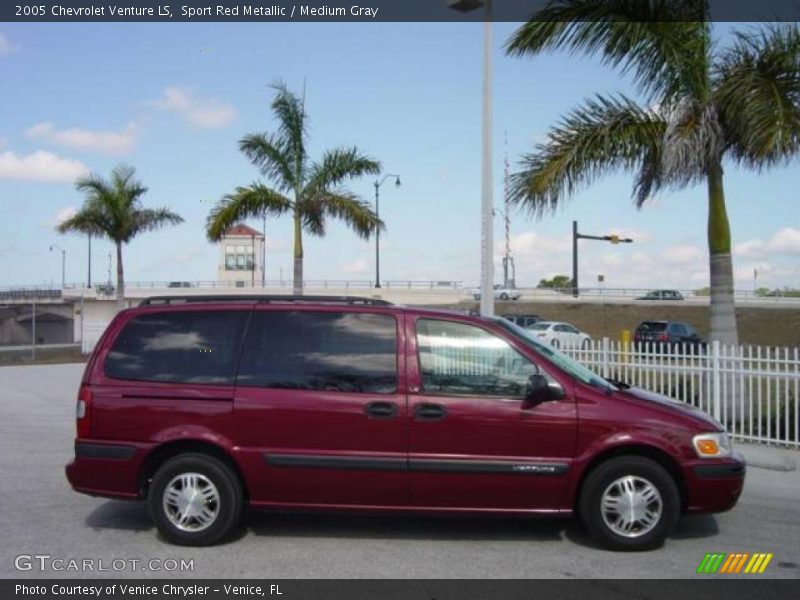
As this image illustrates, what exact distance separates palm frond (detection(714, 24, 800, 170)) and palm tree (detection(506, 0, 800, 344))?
0.01m

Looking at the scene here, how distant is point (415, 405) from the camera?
568 centimetres

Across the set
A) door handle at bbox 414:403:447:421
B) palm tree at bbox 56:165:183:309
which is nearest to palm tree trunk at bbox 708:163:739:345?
door handle at bbox 414:403:447:421

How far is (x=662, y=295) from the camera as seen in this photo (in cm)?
6041

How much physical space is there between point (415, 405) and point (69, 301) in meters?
65.8

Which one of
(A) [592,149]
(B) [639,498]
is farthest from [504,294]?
(B) [639,498]

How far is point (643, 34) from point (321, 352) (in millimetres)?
7867

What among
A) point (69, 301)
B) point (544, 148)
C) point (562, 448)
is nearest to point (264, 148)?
point (544, 148)

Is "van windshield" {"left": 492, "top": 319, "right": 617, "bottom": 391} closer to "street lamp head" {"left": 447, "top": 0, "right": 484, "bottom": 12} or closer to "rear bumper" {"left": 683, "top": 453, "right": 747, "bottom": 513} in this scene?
"rear bumper" {"left": 683, "top": 453, "right": 747, "bottom": 513}

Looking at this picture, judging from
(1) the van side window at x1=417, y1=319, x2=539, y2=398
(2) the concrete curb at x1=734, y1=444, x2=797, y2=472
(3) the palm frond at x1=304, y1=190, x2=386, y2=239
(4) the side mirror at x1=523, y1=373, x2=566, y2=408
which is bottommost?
(2) the concrete curb at x1=734, y1=444, x2=797, y2=472

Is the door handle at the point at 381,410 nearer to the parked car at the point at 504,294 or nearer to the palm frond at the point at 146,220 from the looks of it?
the palm frond at the point at 146,220

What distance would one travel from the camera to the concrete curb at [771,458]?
8672mm

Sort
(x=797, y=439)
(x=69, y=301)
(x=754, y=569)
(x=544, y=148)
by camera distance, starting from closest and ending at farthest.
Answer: (x=754, y=569) → (x=797, y=439) → (x=544, y=148) → (x=69, y=301)

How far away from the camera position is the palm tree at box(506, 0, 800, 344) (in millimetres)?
10781

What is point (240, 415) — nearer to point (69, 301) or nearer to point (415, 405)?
point (415, 405)
